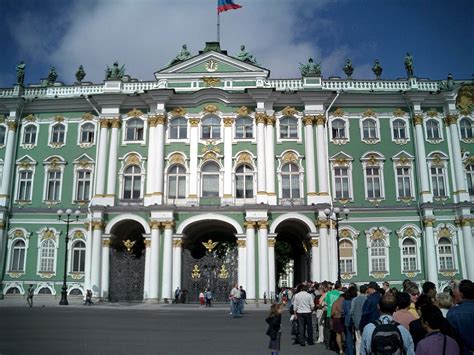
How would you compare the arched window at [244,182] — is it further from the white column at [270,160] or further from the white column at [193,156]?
the white column at [193,156]

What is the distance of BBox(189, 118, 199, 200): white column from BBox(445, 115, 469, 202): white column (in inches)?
774

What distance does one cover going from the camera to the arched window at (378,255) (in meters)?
35.4

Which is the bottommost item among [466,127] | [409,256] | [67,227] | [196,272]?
[196,272]

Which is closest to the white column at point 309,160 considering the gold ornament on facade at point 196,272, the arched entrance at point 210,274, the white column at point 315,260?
the white column at point 315,260

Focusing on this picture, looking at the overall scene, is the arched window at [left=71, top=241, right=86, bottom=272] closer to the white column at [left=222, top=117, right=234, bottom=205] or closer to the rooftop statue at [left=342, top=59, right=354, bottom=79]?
the white column at [left=222, top=117, right=234, bottom=205]

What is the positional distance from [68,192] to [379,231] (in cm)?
2418

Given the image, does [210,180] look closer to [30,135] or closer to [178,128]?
[178,128]

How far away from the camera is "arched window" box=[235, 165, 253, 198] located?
35969mm

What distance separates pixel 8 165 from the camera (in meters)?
38.1

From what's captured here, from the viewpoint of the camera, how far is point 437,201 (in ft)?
120

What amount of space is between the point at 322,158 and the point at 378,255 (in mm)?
8332

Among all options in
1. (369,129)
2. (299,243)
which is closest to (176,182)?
(299,243)

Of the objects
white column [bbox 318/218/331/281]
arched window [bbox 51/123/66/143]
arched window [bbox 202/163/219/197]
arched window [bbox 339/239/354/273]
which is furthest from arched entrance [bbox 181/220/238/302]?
arched window [bbox 51/123/66/143]

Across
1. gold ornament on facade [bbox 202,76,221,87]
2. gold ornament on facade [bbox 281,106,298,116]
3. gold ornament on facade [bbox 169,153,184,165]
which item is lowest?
gold ornament on facade [bbox 169,153,184,165]
